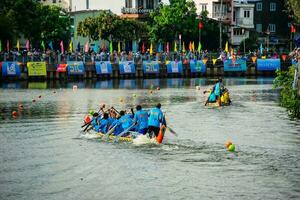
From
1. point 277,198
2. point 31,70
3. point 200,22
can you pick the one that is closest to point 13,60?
point 31,70

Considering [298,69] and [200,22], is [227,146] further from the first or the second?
[200,22]

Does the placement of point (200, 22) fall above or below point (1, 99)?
above

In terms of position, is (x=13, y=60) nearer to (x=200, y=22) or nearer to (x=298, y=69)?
(x=200, y=22)

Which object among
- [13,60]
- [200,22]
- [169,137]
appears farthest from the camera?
[200,22]

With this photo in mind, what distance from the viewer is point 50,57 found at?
323ft

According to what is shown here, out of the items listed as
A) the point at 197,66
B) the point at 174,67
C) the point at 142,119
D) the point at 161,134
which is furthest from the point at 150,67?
the point at 161,134

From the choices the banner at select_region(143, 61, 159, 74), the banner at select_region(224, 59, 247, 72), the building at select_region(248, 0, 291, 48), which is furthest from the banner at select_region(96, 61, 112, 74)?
the building at select_region(248, 0, 291, 48)

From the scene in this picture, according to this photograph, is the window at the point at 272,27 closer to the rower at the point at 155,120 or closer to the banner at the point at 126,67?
the banner at the point at 126,67

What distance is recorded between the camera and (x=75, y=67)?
99.8 m

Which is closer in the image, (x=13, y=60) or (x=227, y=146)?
(x=227, y=146)

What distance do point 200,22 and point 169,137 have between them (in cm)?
7674

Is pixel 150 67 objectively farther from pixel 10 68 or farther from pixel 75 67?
pixel 10 68

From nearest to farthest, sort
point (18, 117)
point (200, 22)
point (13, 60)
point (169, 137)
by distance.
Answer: point (169, 137)
point (18, 117)
point (13, 60)
point (200, 22)

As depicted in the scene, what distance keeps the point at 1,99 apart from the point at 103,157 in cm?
3468
